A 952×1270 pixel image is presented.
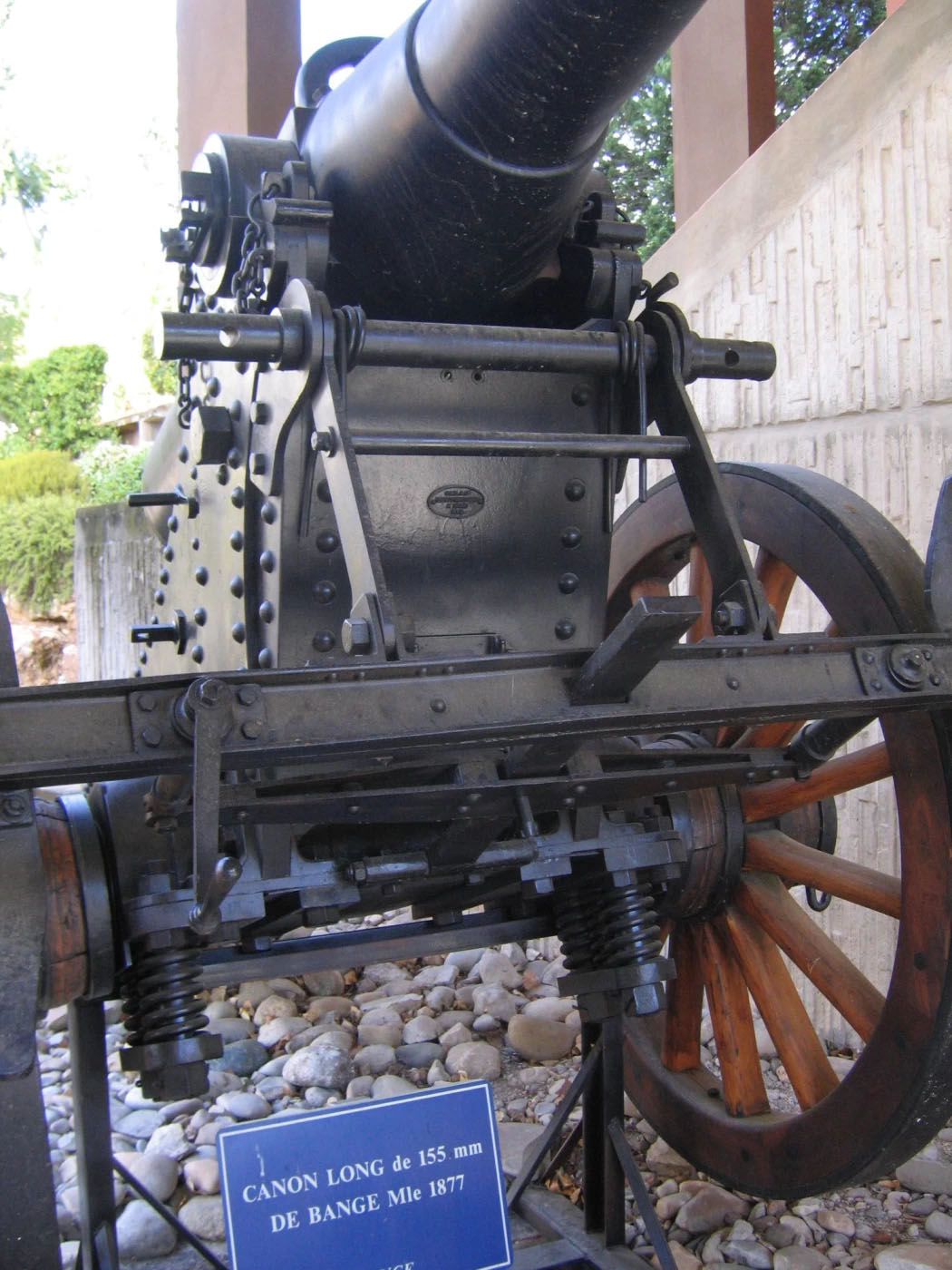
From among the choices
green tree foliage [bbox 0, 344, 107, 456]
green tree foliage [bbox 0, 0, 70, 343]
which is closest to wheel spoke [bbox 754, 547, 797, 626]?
green tree foliage [bbox 0, 344, 107, 456]

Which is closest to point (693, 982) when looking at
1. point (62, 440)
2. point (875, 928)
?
point (875, 928)

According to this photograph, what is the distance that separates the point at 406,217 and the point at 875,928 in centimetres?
204

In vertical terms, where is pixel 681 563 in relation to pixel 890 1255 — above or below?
above

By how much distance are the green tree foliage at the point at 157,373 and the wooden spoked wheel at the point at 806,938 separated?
13.3 metres

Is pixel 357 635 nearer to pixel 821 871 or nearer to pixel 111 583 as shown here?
pixel 821 871

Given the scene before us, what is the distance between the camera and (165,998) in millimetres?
2092

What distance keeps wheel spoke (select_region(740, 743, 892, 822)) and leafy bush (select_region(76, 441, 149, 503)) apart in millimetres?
9102

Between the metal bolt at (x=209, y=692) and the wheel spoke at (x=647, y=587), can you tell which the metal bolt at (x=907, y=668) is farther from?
the wheel spoke at (x=647, y=587)

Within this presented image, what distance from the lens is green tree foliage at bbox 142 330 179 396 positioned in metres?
16.4

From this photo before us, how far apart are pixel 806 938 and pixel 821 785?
0.94ft

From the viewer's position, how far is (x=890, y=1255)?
2361mm

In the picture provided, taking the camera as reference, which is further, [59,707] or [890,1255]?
[890,1255]

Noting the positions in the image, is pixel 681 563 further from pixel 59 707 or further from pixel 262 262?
pixel 59 707

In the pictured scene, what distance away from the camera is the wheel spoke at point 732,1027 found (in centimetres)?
253
